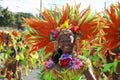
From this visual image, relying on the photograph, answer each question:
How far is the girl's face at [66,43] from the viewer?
548 cm

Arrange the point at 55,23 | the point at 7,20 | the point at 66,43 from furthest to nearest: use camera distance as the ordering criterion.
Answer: the point at 7,20 < the point at 55,23 < the point at 66,43

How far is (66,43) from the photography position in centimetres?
549

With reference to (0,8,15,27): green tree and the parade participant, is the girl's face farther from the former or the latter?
(0,8,15,27): green tree

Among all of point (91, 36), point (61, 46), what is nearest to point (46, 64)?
point (61, 46)

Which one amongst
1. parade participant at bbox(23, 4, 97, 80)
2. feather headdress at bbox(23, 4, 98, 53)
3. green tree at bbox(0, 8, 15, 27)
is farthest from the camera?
green tree at bbox(0, 8, 15, 27)

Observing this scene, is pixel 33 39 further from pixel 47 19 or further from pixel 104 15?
pixel 104 15

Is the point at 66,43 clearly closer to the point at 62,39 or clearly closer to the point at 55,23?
the point at 62,39

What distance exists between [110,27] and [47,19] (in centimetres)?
92

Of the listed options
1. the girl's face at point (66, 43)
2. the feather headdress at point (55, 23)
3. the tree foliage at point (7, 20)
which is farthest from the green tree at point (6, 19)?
the girl's face at point (66, 43)

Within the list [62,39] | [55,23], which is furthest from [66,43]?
[55,23]

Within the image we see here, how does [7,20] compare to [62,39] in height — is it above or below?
above

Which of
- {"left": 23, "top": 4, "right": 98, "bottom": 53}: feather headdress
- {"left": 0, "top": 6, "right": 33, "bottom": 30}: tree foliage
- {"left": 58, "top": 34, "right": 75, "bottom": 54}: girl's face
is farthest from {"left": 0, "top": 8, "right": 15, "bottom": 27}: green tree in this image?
{"left": 58, "top": 34, "right": 75, "bottom": 54}: girl's face

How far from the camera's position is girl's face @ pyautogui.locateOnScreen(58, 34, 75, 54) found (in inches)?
216

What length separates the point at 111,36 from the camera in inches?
233
